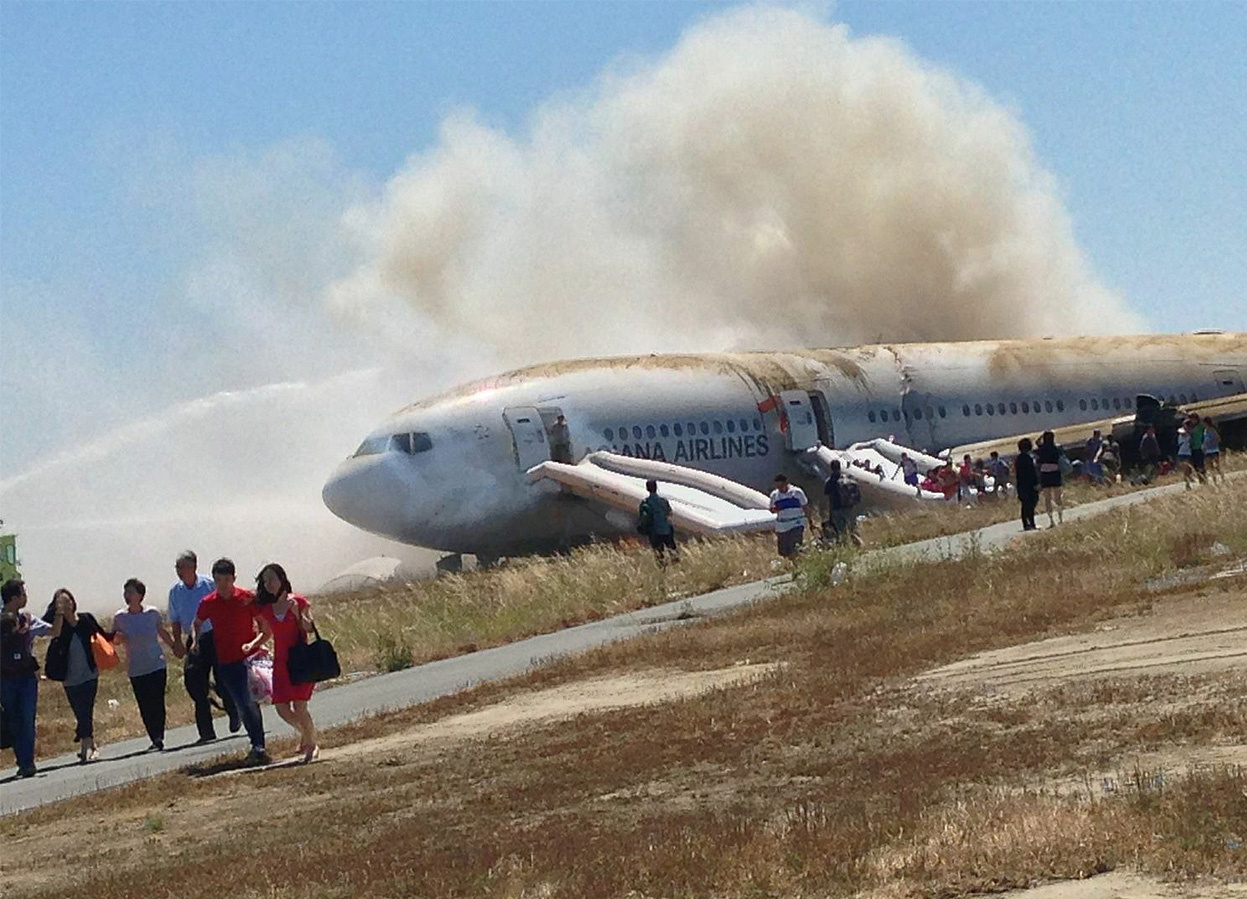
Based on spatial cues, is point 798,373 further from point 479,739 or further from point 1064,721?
point 1064,721

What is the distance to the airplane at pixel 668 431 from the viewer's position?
3766cm

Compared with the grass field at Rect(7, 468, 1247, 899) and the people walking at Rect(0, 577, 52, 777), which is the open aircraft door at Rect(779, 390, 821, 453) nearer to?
the grass field at Rect(7, 468, 1247, 899)

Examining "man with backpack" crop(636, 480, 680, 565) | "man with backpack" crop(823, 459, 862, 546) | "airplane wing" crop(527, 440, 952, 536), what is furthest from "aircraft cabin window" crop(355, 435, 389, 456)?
"man with backpack" crop(823, 459, 862, 546)

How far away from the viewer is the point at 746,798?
10.8 meters

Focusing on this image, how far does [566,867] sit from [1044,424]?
129 feet

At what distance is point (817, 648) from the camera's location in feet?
57.3

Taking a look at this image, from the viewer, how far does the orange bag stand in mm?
18172

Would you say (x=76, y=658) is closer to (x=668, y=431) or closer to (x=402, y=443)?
(x=402, y=443)

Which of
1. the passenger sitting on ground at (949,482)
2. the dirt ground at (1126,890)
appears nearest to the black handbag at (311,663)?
the dirt ground at (1126,890)

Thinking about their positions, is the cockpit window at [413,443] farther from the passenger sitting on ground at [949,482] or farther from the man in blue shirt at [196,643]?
the man in blue shirt at [196,643]

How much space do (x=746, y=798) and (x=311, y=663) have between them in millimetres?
5153

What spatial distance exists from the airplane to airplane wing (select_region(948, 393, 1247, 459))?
248 mm

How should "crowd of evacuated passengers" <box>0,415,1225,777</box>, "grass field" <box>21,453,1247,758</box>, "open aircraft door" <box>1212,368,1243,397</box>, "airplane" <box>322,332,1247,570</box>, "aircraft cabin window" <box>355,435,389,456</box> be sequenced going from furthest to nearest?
"open aircraft door" <box>1212,368,1243,397</box> < "aircraft cabin window" <box>355,435,389,456</box> < "airplane" <box>322,332,1247,570</box> < "grass field" <box>21,453,1247,758</box> < "crowd of evacuated passengers" <box>0,415,1225,777</box>

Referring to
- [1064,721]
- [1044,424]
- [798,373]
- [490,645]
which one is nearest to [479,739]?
[1064,721]
